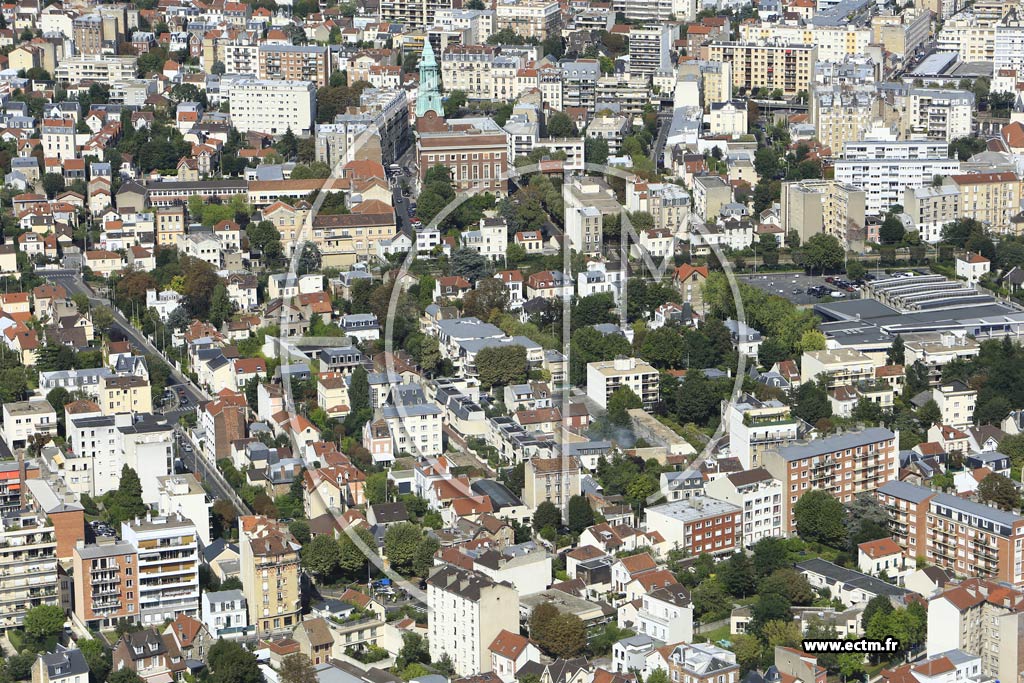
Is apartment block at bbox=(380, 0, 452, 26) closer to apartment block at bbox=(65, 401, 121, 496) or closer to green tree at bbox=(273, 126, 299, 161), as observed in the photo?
green tree at bbox=(273, 126, 299, 161)

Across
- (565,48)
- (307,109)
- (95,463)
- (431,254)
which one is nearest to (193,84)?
(307,109)

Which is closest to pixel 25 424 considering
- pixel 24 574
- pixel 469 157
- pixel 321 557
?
pixel 24 574

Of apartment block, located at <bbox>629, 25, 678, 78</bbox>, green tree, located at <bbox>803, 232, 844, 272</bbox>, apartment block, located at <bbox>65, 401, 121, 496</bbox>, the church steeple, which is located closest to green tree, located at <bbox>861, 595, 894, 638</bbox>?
apartment block, located at <bbox>65, 401, 121, 496</bbox>

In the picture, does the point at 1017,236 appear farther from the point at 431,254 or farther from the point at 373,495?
the point at 373,495

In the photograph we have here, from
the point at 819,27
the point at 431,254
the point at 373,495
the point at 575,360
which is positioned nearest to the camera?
the point at 373,495

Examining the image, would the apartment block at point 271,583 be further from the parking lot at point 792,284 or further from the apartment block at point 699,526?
the parking lot at point 792,284

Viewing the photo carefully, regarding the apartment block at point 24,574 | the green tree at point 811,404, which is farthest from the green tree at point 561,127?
the apartment block at point 24,574

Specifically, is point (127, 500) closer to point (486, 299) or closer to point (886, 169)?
point (486, 299)
